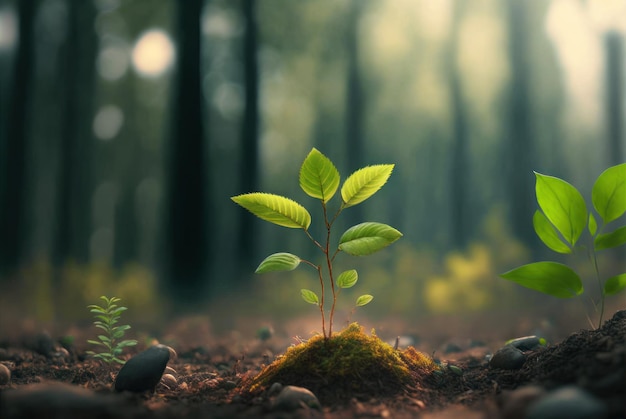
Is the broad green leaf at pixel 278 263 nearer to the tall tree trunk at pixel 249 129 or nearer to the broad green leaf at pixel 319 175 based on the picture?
the broad green leaf at pixel 319 175

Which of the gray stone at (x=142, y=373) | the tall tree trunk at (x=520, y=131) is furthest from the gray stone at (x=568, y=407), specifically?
the tall tree trunk at (x=520, y=131)

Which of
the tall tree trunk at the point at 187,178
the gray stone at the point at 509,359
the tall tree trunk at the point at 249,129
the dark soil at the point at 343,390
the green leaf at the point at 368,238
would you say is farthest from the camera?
the tall tree trunk at the point at 249,129

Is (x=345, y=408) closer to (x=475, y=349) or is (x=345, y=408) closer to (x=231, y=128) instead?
(x=475, y=349)

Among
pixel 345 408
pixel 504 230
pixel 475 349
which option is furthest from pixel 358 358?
pixel 504 230

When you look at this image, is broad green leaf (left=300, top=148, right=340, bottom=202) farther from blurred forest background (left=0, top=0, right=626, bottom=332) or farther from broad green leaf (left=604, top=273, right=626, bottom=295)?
blurred forest background (left=0, top=0, right=626, bottom=332)

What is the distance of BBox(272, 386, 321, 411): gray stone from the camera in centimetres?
252

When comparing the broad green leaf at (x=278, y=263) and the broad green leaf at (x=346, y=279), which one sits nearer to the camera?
the broad green leaf at (x=278, y=263)

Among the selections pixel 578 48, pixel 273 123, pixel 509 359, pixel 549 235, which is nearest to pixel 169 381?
pixel 509 359

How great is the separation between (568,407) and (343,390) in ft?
3.96

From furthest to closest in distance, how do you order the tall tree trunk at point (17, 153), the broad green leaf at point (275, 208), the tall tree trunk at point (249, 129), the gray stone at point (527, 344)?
the tall tree trunk at point (249, 129), the tall tree trunk at point (17, 153), the gray stone at point (527, 344), the broad green leaf at point (275, 208)

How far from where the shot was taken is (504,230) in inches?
433

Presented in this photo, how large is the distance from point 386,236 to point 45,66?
12.5 metres

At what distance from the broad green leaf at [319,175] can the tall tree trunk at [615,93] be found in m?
11.6

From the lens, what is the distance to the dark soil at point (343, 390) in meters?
2.08
